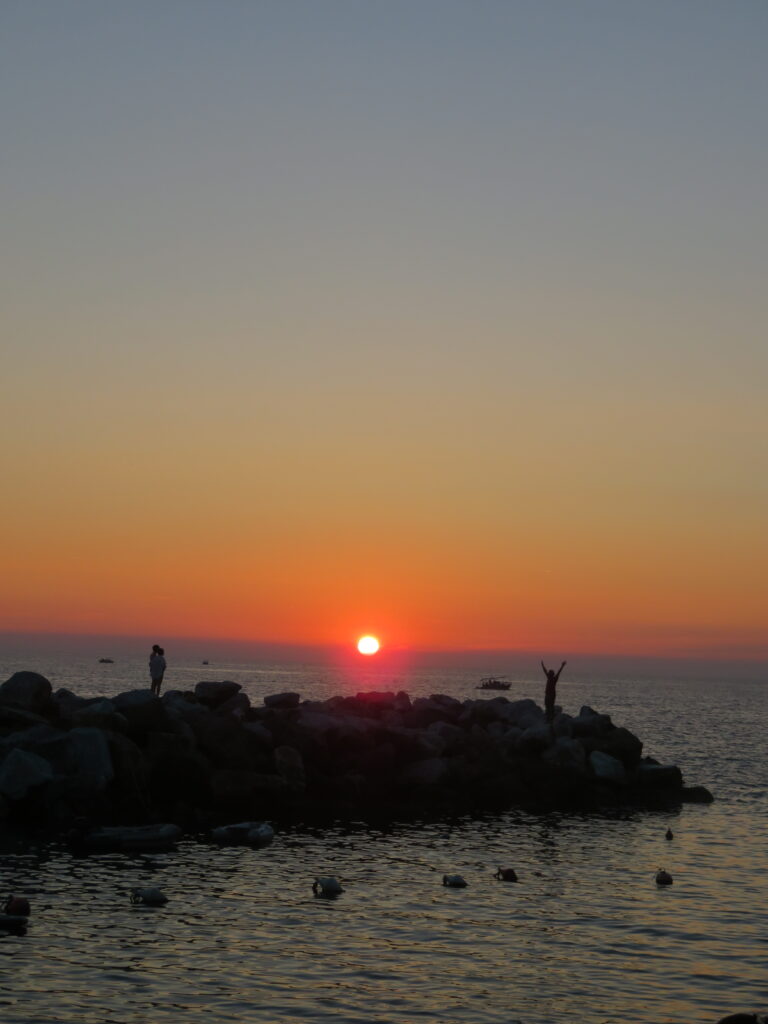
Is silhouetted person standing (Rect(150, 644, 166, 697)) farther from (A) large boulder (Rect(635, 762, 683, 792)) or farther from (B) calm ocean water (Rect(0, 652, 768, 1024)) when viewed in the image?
(A) large boulder (Rect(635, 762, 683, 792))

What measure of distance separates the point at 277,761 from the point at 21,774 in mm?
10679

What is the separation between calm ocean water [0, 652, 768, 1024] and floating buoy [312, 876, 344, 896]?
535 millimetres

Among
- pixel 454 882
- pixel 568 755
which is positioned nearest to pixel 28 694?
pixel 454 882

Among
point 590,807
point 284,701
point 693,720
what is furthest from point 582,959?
point 693,720

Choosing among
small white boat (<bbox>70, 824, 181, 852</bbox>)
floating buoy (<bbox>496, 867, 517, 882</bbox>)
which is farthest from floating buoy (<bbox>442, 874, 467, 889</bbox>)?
small white boat (<bbox>70, 824, 181, 852</bbox>)

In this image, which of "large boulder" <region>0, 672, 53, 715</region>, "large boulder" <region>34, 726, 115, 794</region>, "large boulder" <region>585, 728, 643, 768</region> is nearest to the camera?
"large boulder" <region>34, 726, 115, 794</region>

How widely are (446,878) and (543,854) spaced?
245 inches

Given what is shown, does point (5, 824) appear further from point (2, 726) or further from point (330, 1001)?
point (330, 1001)

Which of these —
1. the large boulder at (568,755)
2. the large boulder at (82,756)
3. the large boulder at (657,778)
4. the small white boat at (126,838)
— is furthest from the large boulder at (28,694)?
the large boulder at (657,778)

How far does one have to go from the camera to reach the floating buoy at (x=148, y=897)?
2639 cm

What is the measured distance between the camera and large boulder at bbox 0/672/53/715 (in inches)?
1706

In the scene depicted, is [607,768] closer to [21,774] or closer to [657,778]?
[657,778]

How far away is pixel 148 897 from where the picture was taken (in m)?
26.4

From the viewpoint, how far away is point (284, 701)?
5475 cm
